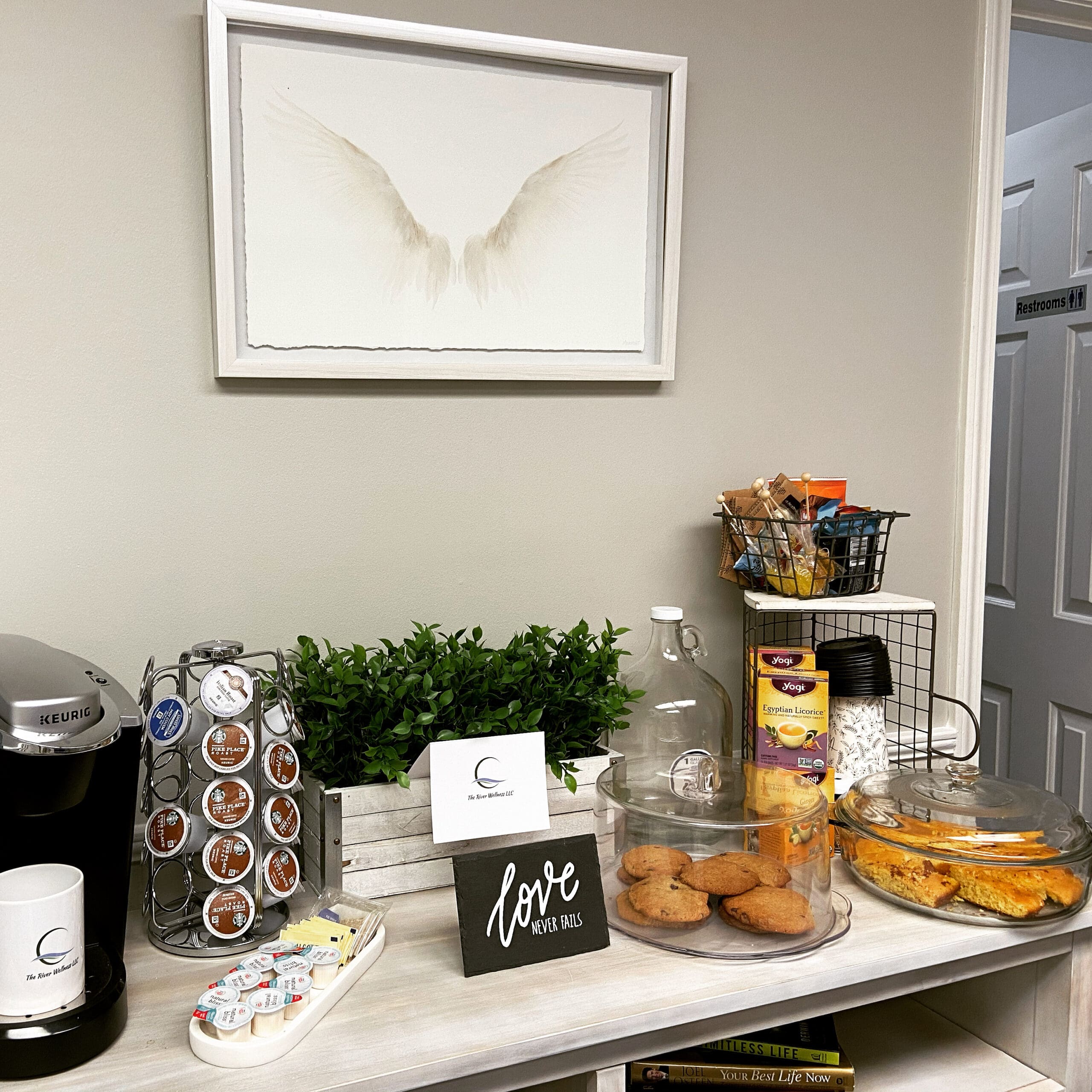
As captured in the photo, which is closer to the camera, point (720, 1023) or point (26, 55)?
point (720, 1023)

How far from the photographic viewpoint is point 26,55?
1117mm

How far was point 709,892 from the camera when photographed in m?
1.04

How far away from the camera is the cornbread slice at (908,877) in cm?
109

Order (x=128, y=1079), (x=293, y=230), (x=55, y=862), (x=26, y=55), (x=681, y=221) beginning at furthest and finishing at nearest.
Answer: (x=681, y=221)
(x=293, y=230)
(x=26, y=55)
(x=55, y=862)
(x=128, y=1079)

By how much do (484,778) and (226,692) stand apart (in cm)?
30

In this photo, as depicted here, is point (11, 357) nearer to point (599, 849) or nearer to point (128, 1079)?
point (128, 1079)

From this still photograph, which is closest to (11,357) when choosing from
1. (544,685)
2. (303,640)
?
(303,640)

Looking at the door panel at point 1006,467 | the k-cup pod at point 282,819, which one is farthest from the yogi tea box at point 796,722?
the door panel at point 1006,467

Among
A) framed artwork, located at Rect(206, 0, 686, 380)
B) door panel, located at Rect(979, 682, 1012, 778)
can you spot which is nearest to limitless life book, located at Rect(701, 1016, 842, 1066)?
framed artwork, located at Rect(206, 0, 686, 380)

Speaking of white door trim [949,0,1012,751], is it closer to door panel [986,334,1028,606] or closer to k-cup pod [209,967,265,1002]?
door panel [986,334,1028,606]

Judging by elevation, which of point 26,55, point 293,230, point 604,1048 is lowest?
point 604,1048

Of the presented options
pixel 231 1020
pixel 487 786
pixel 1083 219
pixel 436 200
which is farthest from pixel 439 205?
pixel 1083 219

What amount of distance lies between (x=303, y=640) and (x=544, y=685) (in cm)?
30

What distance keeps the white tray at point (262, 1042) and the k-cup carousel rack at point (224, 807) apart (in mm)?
154
